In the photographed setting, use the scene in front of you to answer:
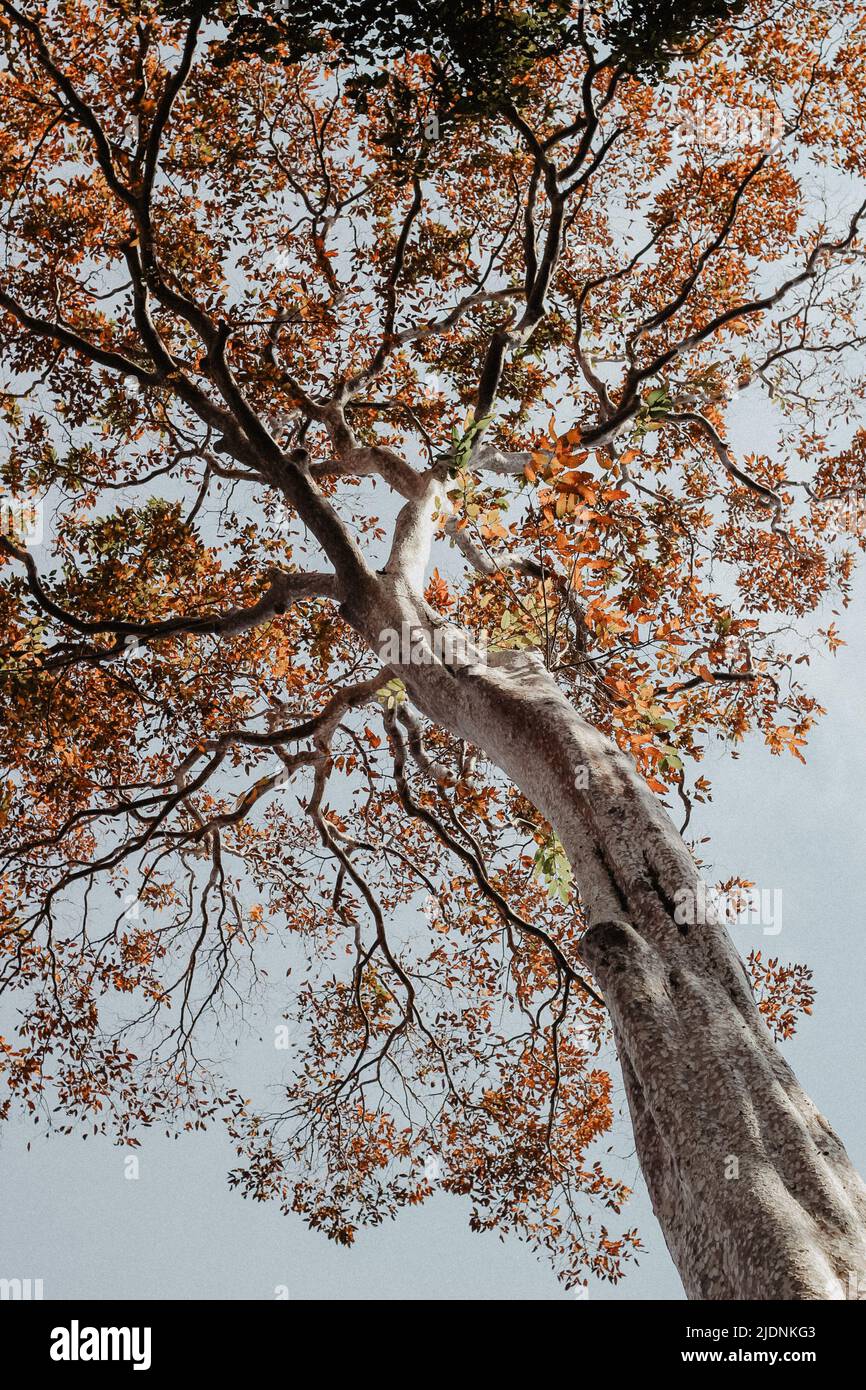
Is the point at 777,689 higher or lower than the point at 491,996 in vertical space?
higher

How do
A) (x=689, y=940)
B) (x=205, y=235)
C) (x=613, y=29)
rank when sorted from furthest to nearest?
(x=205, y=235), (x=613, y=29), (x=689, y=940)

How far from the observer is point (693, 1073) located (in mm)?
3131

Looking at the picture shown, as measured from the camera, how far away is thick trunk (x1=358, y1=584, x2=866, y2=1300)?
2674 millimetres

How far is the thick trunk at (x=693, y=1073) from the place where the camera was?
2.67 metres

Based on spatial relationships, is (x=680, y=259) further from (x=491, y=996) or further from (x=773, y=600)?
(x=491, y=996)

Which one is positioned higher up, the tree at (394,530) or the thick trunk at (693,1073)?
the tree at (394,530)

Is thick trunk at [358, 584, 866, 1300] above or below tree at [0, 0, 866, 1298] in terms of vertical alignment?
below

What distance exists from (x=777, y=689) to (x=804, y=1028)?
15.3 metres

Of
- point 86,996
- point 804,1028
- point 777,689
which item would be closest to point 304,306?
point 777,689

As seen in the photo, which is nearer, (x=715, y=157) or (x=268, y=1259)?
(x=715, y=157)
